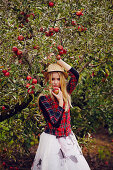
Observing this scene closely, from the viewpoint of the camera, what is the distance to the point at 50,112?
10.2 feet

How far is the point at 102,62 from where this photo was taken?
13.8 ft

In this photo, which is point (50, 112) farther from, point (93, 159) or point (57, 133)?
point (93, 159)

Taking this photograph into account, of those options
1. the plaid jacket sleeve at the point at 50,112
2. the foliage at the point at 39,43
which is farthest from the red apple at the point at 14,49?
the plaid jacket sleeve at the point at 50,112

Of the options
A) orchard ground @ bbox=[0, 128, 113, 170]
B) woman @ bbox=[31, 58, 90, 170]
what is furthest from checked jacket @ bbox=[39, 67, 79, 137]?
orchard ground @ bbox=[0, 128, 113, 170]

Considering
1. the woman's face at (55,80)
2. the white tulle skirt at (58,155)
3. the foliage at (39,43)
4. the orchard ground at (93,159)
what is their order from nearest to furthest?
the white tulle skirt at (58,155), the woman's face at (55,80), the foliage at (39,43), the orchard ground at (93,159)

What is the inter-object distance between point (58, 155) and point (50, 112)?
1.90 feet

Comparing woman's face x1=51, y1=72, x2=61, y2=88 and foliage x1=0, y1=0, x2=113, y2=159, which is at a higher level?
foliage x1=0, y1=0, x2=113, y2=159

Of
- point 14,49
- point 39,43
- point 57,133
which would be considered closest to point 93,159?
point 57,133

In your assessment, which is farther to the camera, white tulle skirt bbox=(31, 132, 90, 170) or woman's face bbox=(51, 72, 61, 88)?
woman's face bbox=(51, 72, 61, 88)

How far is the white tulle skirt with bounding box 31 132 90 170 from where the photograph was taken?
3.03 m

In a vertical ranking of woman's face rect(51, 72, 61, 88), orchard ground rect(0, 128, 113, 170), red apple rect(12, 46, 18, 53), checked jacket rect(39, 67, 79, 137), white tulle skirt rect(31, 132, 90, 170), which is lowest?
orchard ground rect(0, 128, 113, 170)

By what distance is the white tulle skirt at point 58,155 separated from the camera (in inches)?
119

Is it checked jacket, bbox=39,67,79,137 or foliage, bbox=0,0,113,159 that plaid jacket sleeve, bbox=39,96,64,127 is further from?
foliage, bbox=0,0,113,159

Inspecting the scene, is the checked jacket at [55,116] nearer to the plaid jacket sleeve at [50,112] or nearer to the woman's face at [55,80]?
the plaid jacket sleeve at [50,112]
